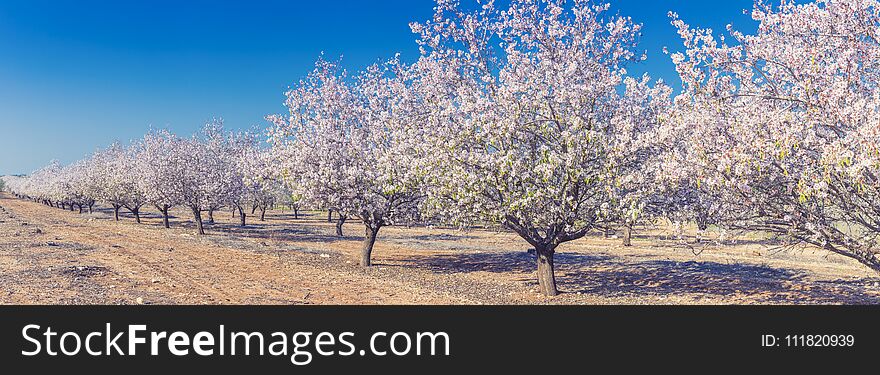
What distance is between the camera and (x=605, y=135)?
664 inches

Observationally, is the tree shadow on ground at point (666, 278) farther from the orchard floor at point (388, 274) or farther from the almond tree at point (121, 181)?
the almond tree at point (121, 181)

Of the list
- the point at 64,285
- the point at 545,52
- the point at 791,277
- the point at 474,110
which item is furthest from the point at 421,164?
the point at 791,277

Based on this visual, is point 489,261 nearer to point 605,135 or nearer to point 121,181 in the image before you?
point 605,135

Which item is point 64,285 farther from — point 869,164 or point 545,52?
point 869,164

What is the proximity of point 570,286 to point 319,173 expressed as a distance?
456 inches

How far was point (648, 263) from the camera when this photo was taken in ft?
109

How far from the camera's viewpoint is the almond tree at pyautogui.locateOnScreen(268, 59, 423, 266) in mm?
24234

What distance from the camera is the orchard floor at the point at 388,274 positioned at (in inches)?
775

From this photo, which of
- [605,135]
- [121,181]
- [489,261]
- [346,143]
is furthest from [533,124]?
→ [121,181]

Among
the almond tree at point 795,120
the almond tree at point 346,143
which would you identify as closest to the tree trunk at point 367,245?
the almond tree at point 346,143

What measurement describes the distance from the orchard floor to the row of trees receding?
2.41m

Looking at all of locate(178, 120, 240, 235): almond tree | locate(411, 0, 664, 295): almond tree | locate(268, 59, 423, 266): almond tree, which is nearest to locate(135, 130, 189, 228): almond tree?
locate(178, 120, 240, 235): almond tree

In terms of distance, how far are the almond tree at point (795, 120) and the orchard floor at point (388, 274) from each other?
204 cm

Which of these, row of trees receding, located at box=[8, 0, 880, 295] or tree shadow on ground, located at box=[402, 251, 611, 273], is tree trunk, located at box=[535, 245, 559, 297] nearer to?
row of trees receding, located at box=[8, 0, 880, 295]
